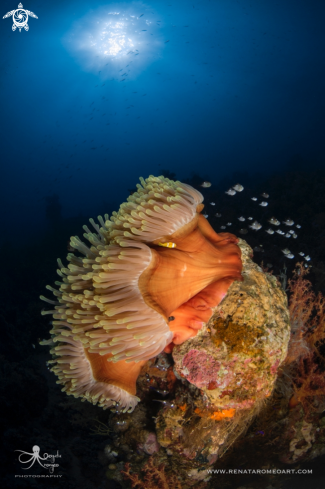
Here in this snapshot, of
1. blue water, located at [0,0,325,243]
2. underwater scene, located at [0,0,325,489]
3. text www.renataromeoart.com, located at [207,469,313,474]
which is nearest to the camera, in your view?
underwater scene, located at [0,0,325,489]

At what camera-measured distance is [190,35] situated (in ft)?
177

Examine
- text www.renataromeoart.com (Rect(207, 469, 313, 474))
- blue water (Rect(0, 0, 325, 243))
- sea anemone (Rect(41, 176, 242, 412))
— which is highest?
blue water (Rect(0, 0, 325, 243))

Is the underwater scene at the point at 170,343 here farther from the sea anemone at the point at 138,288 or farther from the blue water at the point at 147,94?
the blue water at the point at 147,94

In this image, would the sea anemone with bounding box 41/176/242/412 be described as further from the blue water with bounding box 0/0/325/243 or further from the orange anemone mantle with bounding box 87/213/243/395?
the blue water with bounding box 0/0/325/243

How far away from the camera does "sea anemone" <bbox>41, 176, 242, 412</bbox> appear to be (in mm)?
2277

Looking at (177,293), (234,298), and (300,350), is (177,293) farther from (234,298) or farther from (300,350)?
(300,350)

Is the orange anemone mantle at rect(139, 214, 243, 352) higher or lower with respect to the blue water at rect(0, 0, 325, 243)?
lower

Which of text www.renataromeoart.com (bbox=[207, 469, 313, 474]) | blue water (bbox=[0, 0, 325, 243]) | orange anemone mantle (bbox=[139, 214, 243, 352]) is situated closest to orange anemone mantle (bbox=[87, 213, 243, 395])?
orange anemone mantle (bbox=[139, 214, 243, 352])

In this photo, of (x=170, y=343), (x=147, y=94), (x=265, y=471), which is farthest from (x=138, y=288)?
(x=147, y=94)

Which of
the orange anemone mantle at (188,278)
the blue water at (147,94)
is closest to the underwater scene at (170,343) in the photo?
the orange anemone mantle at (188,278)

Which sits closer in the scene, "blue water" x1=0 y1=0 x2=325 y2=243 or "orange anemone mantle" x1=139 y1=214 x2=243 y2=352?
"orange anemone mantle" x1=139 y1=214 x2=243 y2=352

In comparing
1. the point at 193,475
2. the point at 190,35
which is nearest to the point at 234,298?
the point at 193,475

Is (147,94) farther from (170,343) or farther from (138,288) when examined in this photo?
(138,288)

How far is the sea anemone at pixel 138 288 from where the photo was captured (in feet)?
7.47
